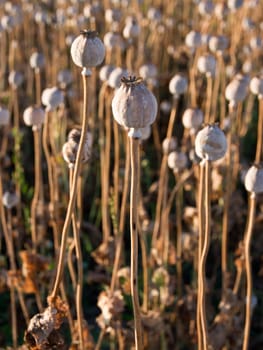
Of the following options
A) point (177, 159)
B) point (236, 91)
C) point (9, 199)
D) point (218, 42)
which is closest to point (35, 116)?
point (9, 199)

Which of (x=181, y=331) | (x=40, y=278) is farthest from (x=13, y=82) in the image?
(x=181, y=331)

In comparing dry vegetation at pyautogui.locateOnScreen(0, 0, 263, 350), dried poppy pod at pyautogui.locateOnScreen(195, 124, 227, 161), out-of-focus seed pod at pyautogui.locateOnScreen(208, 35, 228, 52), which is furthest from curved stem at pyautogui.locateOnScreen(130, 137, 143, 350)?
out-of-focus seed pod at pyautogui.locateOnScreen(208, 35, 228, 52)

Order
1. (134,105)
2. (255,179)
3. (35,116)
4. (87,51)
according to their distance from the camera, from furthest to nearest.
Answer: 1. (35,116)
2. (255,179)
3. (87,51)
4. (134,105)

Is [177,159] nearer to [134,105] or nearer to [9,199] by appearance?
[9,199]

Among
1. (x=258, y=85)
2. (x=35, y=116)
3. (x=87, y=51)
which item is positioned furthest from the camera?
(x=258, y=85)

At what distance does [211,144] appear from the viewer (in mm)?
1138

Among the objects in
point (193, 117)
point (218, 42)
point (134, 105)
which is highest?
point (218, 42)

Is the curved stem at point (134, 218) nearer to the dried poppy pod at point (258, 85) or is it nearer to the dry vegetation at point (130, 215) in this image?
the dry vegetation at point (130, 215)

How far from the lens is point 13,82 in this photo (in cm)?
238

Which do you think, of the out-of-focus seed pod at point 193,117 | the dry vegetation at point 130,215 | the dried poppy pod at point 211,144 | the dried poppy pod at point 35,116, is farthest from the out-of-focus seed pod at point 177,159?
the dried poppy pod at point 211,144

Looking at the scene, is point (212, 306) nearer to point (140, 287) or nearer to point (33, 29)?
point (140, 287)

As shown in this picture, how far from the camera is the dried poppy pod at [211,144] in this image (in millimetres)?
1137

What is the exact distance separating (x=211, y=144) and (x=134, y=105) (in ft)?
0.87

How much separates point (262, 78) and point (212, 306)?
2.79 feet
